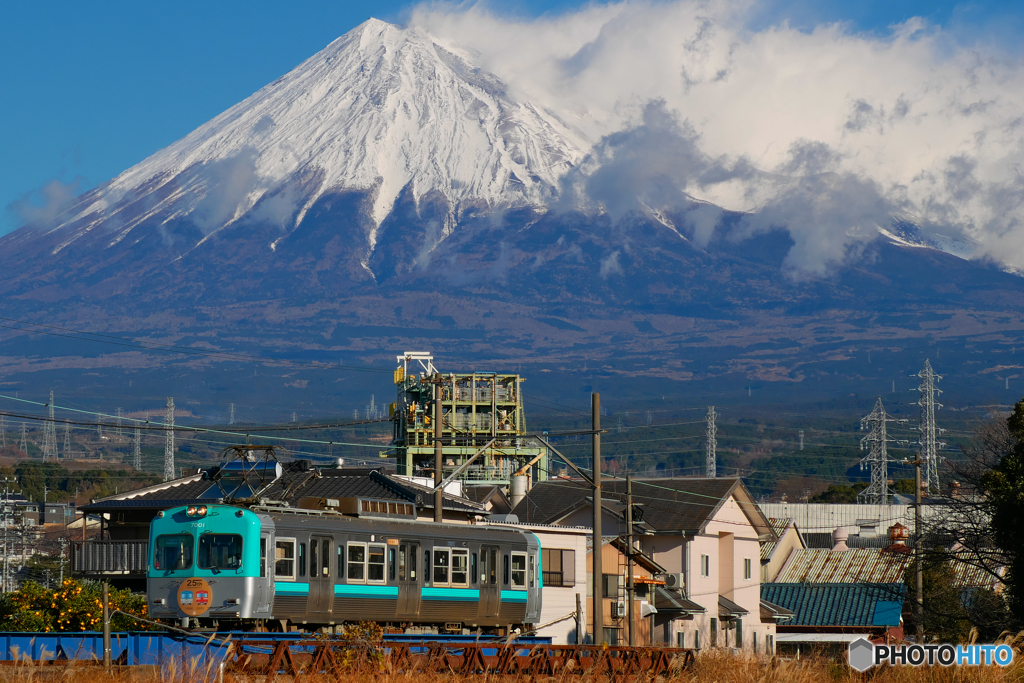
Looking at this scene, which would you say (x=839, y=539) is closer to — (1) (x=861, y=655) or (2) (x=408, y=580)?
(2) (x=408, y=580)

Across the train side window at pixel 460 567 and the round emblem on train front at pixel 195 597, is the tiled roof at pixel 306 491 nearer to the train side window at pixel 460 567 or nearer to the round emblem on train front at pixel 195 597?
the train side window at pixel 460 567

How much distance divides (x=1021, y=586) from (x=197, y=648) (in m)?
19.7

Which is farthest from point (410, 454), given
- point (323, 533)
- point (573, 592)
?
point (323, 533)

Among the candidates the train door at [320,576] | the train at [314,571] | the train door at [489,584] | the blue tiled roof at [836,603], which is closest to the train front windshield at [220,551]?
the train at [314,571]

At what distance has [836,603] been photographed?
58281 mm

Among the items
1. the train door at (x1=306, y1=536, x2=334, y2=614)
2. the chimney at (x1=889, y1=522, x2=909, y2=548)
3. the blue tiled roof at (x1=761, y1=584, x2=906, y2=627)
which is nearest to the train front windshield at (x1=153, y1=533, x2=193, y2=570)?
the train door at (x1=306, y1=536, x2=334, y2=614)

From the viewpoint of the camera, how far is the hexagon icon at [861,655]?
2145 centimetres

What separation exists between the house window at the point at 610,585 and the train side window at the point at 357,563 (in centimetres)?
1827

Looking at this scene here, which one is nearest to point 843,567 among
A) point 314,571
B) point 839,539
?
point 839,539

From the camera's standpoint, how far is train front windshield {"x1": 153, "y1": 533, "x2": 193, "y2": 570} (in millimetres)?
27469

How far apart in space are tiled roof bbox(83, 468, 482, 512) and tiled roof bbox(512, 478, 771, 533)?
6714 mm

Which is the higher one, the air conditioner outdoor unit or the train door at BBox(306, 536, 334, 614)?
the train door at BBox(306, 536, 334, 614)

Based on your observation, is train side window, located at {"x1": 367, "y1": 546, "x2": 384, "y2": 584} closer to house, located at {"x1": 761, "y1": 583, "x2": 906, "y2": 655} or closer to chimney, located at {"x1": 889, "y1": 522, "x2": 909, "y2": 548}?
house, located at {"x1": 761, "y1": 583, "x2": 906, "y2": 655}

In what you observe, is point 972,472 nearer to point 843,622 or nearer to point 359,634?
point 843,622
